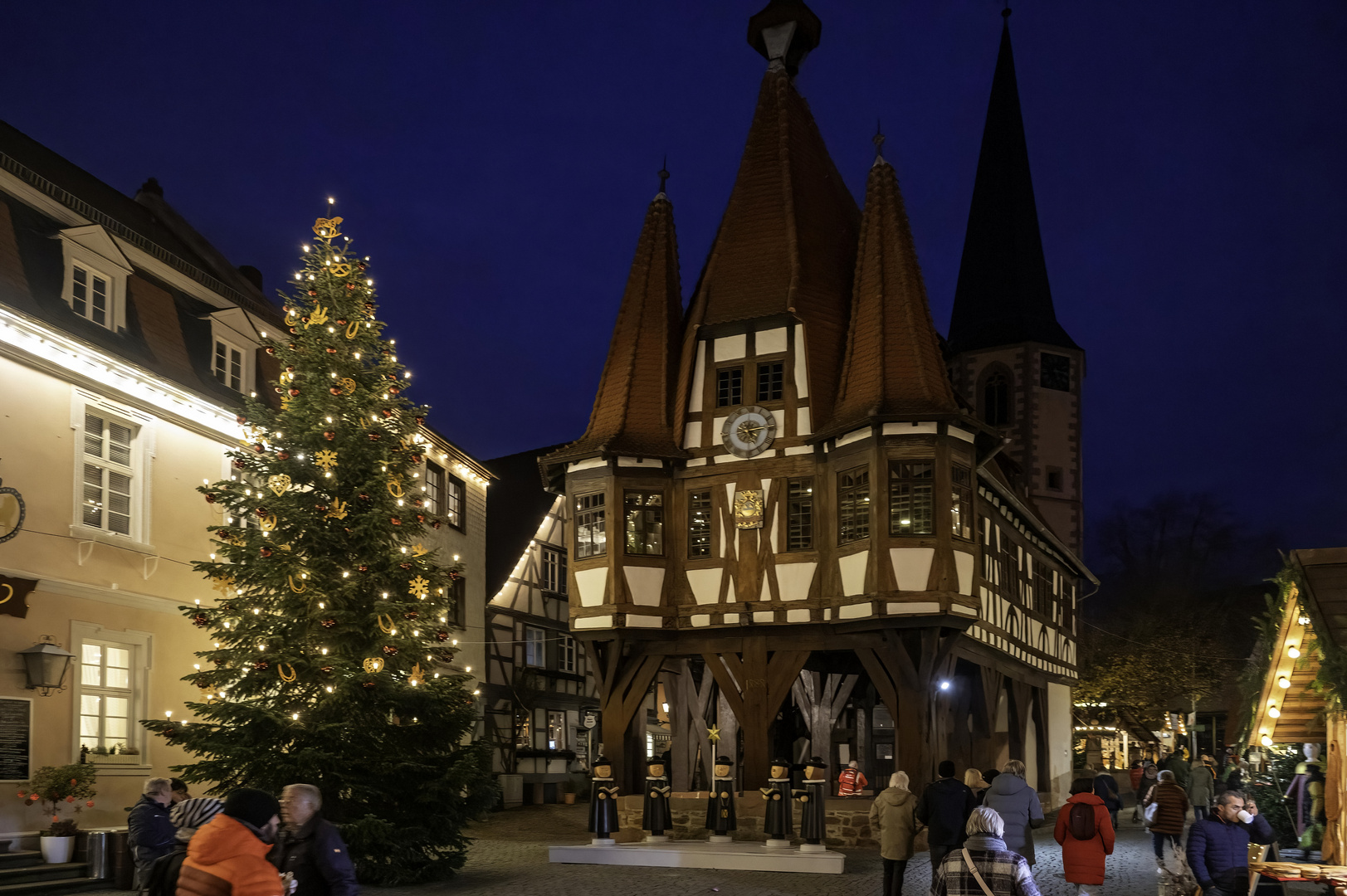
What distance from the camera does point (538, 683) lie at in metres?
34.3

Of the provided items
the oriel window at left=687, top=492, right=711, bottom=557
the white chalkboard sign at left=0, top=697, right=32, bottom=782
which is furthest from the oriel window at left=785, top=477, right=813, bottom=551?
the white chalkboard sign at left=0, top=697, right=32, bottom=782

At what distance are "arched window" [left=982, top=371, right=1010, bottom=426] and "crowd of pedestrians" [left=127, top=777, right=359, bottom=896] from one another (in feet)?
134

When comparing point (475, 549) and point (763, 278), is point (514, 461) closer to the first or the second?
point (475, 549)

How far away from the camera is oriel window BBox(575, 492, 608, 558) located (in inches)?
872

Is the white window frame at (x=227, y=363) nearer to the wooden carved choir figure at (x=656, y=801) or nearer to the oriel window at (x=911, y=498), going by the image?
the wooden carved choir figure at (x=656, y=801)

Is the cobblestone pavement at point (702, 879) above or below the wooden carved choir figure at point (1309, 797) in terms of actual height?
below

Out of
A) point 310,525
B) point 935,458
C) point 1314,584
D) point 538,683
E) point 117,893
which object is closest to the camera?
point 1314,584

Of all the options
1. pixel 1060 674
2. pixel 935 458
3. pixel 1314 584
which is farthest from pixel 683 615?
pixel 1060 674

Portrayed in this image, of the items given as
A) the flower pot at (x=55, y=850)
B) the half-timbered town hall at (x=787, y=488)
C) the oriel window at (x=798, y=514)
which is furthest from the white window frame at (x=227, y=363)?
the oriel window at (x=798, y=514)

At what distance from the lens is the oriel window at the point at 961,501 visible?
20188mm

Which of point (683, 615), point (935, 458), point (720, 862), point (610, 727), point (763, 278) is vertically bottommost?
point (720, 862)

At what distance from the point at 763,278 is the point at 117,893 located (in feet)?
44.8

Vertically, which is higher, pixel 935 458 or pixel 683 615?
pixel 935 458

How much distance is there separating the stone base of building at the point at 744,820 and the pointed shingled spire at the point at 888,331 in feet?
18.9
